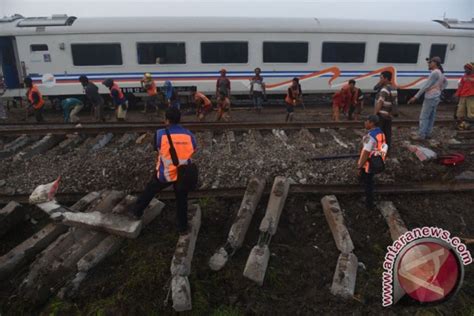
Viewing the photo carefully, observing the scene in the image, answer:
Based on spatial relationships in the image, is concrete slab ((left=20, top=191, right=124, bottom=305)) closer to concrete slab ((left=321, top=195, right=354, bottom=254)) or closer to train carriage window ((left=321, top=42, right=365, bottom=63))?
concrete slab ((left=321, top=195, right=354, bottom=254))

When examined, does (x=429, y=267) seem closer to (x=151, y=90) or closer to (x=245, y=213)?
(x=245, y=213)

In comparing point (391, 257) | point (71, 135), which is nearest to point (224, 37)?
point (71, 135)

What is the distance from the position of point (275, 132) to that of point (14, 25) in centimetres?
1079

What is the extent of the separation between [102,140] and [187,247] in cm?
479

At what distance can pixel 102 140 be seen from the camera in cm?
770

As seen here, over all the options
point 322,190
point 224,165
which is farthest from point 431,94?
point 224,165

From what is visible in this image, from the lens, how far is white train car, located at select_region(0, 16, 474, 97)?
40.3ft

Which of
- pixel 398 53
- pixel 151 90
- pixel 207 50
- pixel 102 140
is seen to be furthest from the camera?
pixel 398 53

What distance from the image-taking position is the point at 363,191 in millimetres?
5258

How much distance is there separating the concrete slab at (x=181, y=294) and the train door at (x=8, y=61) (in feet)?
42.2

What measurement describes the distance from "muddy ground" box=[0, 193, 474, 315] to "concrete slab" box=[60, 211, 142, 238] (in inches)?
9.6

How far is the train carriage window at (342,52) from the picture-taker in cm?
1308

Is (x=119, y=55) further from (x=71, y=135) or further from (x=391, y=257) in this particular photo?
(x=391, y=257)

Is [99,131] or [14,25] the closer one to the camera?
[99,131]
